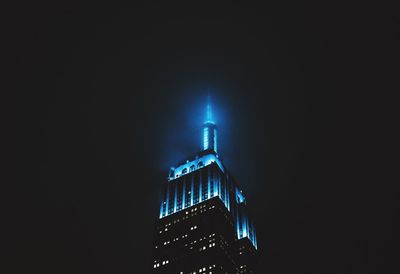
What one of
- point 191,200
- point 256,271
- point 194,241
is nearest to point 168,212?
point 191,200

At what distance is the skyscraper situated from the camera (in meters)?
148

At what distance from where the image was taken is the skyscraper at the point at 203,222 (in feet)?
487

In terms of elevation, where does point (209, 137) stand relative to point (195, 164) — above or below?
above

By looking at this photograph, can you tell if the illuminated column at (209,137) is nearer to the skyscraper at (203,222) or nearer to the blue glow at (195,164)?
the skyscraper at (203,222)

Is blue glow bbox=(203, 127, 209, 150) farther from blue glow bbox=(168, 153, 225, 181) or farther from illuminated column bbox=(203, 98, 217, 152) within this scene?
blue glow bbox=(168, 153, 225, 181)

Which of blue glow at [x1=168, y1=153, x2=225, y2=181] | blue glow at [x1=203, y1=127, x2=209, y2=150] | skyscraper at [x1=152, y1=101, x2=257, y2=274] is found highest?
blue glow at [x1=203, y1=127, x2=209, y2=150]

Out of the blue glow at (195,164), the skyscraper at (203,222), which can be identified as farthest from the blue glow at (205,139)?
the blue glow at (195,164)

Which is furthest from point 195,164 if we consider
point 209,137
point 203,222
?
point 203,222

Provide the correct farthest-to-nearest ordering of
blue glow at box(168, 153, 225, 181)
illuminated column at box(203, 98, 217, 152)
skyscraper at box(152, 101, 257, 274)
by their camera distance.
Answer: illuminated column at box(203, 98, 217, 152) → blue glow at box(168, 153, 225, 181) → skyscraper at box(152, 101, 257, 274)

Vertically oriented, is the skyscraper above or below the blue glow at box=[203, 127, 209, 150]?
below

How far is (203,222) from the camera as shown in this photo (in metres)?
157

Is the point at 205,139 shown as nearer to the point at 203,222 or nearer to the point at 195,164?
the point at 195,164

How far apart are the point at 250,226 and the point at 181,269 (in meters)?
59.1

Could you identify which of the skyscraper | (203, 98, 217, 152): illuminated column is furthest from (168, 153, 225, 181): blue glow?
(203, 98, 217, 152): illuminated column
